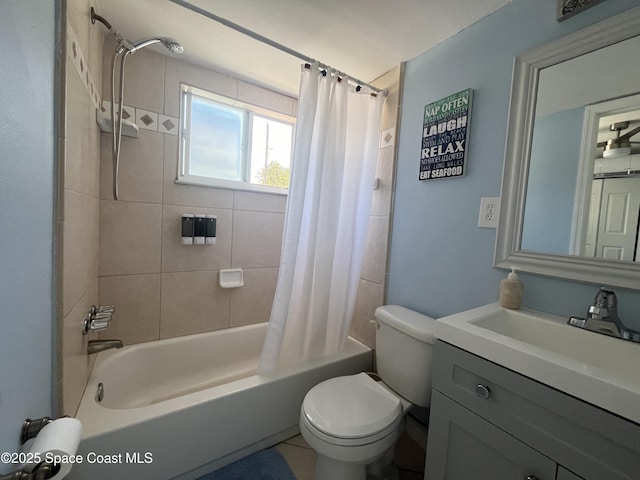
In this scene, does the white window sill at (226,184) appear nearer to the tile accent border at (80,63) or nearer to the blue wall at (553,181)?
the tile accent border at (80,63)

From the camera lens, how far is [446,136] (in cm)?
135

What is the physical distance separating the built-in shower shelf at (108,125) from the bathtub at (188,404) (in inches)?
50.3

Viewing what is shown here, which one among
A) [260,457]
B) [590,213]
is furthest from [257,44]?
[260,457]

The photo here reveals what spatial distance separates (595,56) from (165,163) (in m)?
2.11

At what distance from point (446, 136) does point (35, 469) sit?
5.72ft

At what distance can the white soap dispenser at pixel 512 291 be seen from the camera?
1.05 m

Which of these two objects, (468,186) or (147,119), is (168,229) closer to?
(147,119)

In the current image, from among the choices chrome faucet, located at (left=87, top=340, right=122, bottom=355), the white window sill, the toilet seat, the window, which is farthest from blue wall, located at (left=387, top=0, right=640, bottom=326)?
chrome faucet, located at (left=87, top=340, right=122, bottom=355)

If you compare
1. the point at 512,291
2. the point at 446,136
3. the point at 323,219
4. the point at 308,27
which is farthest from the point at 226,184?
the point at 512,291

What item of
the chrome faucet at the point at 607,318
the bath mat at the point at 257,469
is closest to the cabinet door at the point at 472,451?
the chrome faucet at the point at 607,318

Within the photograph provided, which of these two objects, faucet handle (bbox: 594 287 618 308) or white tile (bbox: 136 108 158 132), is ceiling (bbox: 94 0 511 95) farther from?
faucet handle (bbox: 594 287 618 308)

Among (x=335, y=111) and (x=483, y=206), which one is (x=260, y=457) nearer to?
(x=483, y=206)

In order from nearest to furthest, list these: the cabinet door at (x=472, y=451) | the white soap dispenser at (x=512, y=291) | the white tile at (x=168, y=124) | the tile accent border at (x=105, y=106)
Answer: the cabinet door at (x=472, y=451) → the tile accent border at (x=105, y=106) → the white soap dispenser at (x=512, y=291) → the white tile at (x=168, y=124)

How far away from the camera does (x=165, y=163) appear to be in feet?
5.47
